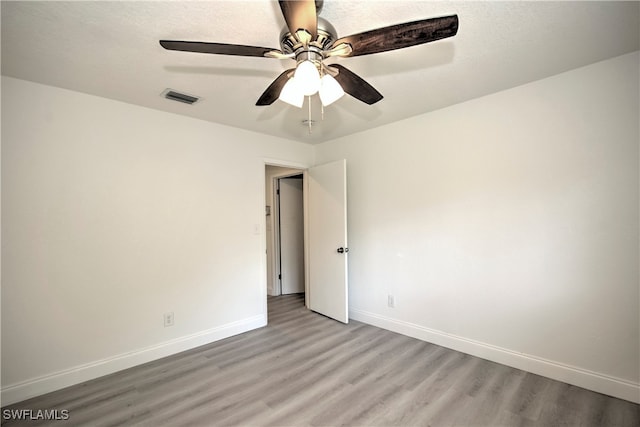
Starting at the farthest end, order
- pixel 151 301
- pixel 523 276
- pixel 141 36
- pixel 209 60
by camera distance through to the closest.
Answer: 1. pixel 151 301
2. pixel 523 276
3. pixel 209 60
4. pixel 141 36

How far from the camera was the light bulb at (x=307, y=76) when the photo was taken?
1355 millimetres

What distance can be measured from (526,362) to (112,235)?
3631mm

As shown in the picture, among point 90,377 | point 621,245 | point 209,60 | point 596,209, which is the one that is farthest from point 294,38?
point 90,377

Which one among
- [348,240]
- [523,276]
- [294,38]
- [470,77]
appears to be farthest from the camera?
[348,240]

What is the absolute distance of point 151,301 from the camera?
275 cm

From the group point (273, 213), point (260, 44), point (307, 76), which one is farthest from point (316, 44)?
point (273, 213)

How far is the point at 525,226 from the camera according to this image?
2.45 meters

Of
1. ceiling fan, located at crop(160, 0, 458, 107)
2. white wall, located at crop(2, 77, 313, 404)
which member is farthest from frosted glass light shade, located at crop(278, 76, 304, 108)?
white wall, located at crop(2, 77, 313, 404)

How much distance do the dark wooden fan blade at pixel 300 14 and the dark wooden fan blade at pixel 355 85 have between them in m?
0.31

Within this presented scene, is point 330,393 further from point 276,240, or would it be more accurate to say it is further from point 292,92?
point 276,240

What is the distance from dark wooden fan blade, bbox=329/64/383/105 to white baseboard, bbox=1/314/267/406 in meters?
2.74

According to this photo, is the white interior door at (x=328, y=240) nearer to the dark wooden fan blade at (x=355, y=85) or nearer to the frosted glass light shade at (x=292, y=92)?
the dark wooden fan blade at (x=355, y=85)

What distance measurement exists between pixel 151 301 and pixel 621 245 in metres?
3.76

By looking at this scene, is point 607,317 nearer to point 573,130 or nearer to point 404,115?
point 573,130
